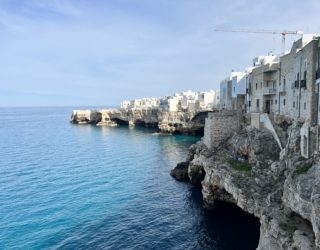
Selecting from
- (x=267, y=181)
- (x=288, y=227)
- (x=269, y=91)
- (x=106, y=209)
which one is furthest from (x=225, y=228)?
(x=269, y=91)

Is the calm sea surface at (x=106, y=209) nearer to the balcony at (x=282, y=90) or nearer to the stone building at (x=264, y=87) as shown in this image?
the stone building at (x=264, y=87)

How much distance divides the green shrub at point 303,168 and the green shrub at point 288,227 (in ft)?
11.8

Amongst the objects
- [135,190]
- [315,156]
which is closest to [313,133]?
[315,156]

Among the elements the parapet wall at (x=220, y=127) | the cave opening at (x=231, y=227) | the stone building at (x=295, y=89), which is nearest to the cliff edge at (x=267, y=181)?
the parapet wall at (x=220, y=127)

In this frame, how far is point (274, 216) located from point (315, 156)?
195 inches

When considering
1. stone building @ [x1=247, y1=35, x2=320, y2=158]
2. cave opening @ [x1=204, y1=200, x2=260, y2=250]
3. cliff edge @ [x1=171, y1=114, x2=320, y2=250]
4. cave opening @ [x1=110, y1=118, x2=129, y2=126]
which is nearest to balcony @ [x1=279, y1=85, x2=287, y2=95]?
stone building @ [x1=247, y1=35, x2=320, y2=158]

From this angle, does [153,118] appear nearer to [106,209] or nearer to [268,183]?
[106,209]

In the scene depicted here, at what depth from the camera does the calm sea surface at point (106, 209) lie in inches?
1089

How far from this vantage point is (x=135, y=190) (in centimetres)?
4053

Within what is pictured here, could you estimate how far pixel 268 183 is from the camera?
2784cm

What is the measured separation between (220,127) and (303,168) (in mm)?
20003

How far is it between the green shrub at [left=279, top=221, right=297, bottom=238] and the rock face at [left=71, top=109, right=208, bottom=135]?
2795 inches

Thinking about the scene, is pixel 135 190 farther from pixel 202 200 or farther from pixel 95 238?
pixel 95 238

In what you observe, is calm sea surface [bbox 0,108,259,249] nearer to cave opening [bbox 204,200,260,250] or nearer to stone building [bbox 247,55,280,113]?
cave opening [bbox 204,200,260,250]
